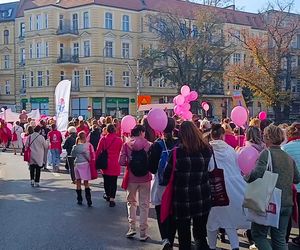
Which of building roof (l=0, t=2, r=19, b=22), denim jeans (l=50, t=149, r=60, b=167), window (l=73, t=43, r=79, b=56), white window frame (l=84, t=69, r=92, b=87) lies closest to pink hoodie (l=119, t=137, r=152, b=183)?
denim jeans (l=50, t=149, r=60, b=167)

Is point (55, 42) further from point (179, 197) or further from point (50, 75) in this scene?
point (179, 197)

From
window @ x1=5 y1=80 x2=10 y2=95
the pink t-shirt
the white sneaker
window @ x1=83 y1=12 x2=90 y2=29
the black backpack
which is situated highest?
window @ x1=83 y1=12 x2=90 y2=29

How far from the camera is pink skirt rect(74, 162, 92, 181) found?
34.2ft

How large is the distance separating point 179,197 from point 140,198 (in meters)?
1.97

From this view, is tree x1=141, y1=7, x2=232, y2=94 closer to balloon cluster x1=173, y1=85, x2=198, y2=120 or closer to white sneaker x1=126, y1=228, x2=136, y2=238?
balloon cluster x1=173, y1=85, x2=198, y2=120

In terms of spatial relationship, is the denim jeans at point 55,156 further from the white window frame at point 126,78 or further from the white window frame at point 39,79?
the white window frame at point 39,79

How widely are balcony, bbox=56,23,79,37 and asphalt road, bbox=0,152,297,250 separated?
164 feet

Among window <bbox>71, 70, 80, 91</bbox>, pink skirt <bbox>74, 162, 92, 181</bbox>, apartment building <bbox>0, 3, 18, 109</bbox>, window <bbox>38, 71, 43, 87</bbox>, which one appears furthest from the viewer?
apartment building <bbox>0, 3, 18, 109</bbox>

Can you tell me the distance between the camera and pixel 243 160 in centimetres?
669

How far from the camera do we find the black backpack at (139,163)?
757cm

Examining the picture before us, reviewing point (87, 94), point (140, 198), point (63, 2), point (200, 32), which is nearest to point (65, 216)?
point (140, 198)

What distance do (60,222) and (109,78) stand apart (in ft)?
176

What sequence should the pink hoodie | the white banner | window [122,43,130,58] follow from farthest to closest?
1. window [122,43,130,58]
2. the white banner
3. the pink hoodie

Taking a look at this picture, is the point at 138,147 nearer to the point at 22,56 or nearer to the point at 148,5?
the point at 148,5
